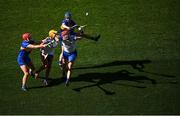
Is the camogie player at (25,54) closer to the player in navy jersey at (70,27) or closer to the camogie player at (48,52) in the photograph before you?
the camogie player at (48,52)

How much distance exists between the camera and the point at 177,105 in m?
14.8

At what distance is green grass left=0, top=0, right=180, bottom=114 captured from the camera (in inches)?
591

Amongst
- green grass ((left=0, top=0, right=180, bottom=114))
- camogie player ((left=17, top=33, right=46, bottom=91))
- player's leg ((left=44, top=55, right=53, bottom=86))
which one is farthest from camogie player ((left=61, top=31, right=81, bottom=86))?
camogie player ((left=17, top=33, right=46, bottom=91))

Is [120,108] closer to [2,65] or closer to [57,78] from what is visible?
[57,78]

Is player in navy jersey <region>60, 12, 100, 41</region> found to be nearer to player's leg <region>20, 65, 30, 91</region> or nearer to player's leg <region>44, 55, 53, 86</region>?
player's leg <region>44, 55, 53, 86</region>

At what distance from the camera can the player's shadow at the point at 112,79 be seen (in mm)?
16031

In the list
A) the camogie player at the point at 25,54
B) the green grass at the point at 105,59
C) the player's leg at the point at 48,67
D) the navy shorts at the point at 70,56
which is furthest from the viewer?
the player's leg at the point at 48,67

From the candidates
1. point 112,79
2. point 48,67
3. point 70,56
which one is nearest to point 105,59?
point 112,79

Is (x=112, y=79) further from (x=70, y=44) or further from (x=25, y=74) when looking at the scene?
(x=25, y=74)

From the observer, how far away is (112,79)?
16.5 m

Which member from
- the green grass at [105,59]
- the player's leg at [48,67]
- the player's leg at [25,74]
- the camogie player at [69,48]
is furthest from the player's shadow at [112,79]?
the player's leg at [25,74]

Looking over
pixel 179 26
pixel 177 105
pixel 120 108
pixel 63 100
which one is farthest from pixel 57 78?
pixel 179 26

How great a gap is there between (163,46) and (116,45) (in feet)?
6.64

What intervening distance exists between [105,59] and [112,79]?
163 cm
